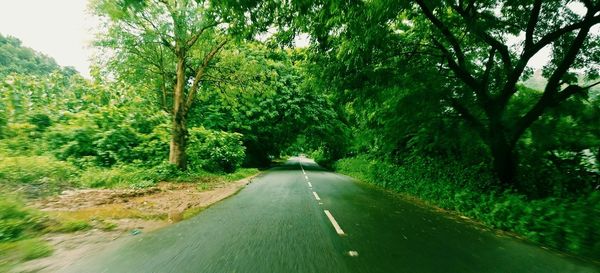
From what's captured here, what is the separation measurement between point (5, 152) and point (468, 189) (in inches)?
602

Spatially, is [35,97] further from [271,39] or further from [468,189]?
[468,189]

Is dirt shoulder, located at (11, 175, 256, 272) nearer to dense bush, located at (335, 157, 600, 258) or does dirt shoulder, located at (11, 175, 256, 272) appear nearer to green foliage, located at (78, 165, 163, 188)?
green foliage, located at (78, 165, 163, 188)

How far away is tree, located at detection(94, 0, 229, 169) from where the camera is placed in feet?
42.2

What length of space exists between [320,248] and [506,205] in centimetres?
557

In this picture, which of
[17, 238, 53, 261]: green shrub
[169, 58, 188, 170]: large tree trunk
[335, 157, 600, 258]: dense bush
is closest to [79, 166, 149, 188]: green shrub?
[169, 58, 188, 170]: large tree trunk

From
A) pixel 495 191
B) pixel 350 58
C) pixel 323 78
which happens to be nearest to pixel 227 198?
pixel 323 78

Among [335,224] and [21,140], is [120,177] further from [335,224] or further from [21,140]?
[335,224]

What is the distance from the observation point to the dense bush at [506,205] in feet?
18.7

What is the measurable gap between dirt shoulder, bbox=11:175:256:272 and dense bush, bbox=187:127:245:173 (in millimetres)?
6328

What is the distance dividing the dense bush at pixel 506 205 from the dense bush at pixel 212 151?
34.8ft

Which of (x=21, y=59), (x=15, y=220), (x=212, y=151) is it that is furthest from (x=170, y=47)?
(x=21, y=59)

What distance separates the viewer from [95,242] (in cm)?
526

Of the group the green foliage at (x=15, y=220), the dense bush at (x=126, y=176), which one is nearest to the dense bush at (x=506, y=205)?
the green foliage at (x=15, y=220)

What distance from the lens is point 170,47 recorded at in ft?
47.3
